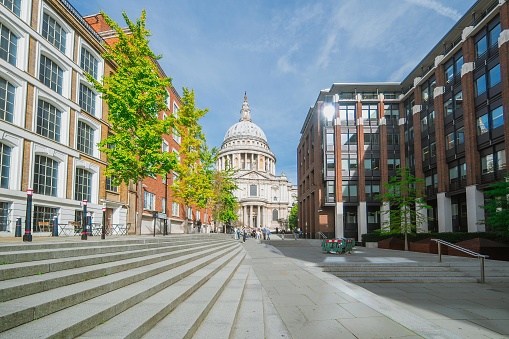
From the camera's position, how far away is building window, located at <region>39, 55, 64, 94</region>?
20.3 metres

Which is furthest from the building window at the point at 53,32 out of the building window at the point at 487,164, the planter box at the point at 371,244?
the building window at the point at 487,164

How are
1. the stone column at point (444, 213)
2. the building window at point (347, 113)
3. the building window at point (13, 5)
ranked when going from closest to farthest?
1. the building window at point (13, 5)
2. the stone column at point (444, 213)
3. the building window at point (347, 113)

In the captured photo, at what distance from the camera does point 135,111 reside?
18.8m

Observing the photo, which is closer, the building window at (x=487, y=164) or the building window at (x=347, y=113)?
the building window at (x=487, y=164)

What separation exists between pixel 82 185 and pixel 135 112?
27.2ft

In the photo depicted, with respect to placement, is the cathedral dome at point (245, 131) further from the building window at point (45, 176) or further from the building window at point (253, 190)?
the building window at point (45, 176)

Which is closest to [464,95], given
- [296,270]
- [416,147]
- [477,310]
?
[416,147]

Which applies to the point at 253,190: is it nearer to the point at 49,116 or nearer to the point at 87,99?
the point at 87,99

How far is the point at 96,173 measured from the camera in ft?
82.0

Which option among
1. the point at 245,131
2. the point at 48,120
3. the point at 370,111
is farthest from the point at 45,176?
the point at 245,131

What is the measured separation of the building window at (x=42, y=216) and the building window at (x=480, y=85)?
35.1 metres

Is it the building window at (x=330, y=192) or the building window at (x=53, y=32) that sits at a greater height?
the building window at (x=53, y=32)

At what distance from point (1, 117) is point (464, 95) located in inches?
1411

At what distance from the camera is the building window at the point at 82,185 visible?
2298cm
